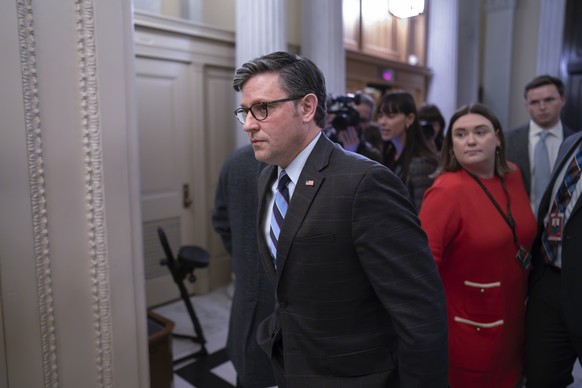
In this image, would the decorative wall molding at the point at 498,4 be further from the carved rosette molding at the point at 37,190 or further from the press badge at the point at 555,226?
the carved rosette molding at the point at 37,190

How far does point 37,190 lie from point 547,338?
6.13ft

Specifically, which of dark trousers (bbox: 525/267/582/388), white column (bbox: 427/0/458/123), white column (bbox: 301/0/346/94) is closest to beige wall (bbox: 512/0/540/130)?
white column (bbox: 427/0/458/123)

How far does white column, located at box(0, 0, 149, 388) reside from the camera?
1.20m

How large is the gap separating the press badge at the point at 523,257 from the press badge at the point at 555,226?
0.41ft

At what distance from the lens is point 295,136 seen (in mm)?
1071

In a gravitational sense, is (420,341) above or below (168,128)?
below

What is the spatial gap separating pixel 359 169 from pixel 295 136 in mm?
177

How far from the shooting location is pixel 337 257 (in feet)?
3.36

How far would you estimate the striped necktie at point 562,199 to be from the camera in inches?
65.7

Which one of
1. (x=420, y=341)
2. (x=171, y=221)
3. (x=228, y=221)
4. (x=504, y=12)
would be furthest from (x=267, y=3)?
(x=504, y=12)

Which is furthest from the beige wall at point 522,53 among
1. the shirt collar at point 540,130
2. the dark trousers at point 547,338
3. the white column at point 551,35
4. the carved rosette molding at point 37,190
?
the carved rosette molding at point 37,190

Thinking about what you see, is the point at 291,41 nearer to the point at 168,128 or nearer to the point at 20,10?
the point at 168,128

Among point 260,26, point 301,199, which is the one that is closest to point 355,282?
point 301,199

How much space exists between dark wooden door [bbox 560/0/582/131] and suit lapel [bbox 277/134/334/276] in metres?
6.01
